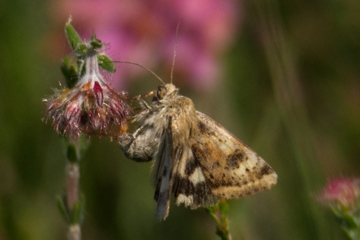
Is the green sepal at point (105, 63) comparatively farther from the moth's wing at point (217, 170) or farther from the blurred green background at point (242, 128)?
the blurred green background at point (242, 128)

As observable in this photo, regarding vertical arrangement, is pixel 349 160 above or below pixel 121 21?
below

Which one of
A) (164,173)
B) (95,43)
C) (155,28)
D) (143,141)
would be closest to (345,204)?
(164,173)

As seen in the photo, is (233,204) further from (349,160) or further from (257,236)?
(349,160)

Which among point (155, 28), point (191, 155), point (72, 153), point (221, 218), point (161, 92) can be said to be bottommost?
point (221, 218)

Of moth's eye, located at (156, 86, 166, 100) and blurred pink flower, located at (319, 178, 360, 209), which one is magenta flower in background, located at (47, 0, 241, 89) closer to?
moth's eye, located at (156, 86, 166, 100)

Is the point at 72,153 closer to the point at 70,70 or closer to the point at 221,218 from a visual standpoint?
the point at 70,70

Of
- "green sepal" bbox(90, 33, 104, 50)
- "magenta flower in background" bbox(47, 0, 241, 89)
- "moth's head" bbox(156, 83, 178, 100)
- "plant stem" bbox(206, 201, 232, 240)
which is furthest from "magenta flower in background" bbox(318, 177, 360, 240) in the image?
"magenta flower in background" bbox(47, 0, 241, 89)

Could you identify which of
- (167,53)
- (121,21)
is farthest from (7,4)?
(167,53)
